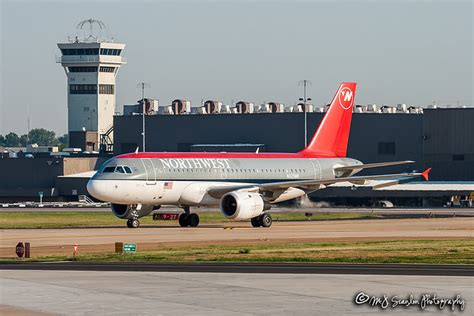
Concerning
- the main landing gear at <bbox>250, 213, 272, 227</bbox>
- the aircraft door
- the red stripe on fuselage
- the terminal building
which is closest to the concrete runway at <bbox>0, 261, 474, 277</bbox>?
the aircraft door

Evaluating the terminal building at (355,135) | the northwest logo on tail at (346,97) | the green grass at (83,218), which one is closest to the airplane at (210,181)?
the northwest logo on tail at (346,97)

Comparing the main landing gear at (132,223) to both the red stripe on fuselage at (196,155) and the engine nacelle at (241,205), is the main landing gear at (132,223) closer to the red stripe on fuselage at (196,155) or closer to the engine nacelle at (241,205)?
the red stripe on fuselage at (196,155)

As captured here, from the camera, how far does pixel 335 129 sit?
90.6 m

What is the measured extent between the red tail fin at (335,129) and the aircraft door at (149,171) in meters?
15.9

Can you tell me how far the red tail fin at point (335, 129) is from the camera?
89562mm

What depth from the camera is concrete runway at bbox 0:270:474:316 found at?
101 ft

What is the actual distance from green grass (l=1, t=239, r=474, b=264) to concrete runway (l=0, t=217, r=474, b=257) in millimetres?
3819

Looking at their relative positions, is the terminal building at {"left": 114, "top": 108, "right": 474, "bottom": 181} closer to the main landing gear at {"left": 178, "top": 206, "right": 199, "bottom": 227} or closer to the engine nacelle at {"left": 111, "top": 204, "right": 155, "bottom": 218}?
the main landing gear at {"left": 178, "top": 206, "right": 199, "bottom": 227}

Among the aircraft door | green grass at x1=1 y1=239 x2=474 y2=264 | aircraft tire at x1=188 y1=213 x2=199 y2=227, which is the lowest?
aircraft tire at x1=188 y1=213 x2=199 y2=227

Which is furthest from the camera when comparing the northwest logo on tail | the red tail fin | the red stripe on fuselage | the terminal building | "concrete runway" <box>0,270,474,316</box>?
the terminal building

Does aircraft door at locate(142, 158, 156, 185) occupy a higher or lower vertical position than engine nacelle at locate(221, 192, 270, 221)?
higher

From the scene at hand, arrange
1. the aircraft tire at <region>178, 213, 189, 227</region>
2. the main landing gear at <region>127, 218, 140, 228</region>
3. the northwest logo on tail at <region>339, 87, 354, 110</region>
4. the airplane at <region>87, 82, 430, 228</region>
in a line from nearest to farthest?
1. the airplane at <region>87, 82, 430, 228</region>
2. the main landing gear at <region>127, 218, 140, 228</region>
3. the aircraft tire at <region>178, 213, 189, 227</region>
4. the northwest logo on tail at <region>339, 87, 354, 110</region>

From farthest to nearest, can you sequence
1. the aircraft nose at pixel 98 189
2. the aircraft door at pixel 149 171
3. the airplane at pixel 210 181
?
the aircraft door at pixel 149 171 < the airplane at pixel 210 181 < the aircraft nose at pixel 98 189

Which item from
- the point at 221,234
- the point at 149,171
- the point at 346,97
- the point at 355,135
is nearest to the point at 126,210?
the point at 149,171
